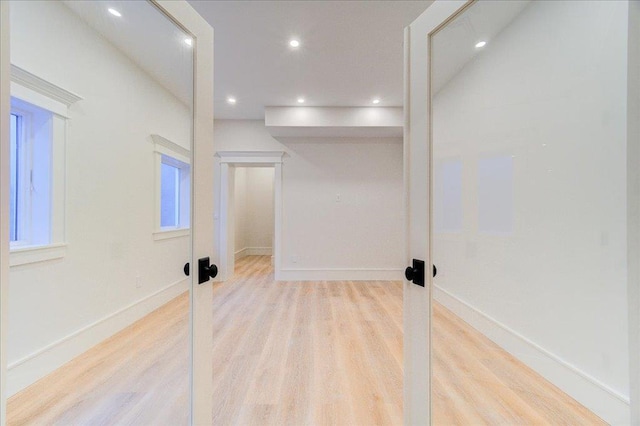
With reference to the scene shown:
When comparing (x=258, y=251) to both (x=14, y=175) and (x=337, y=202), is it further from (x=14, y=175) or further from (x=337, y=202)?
(x=14, y=175)

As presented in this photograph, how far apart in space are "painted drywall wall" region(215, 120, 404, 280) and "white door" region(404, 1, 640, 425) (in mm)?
2381

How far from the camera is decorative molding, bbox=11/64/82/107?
1477mm

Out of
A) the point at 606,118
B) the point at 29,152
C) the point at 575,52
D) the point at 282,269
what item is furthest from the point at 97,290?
the point at 575,52

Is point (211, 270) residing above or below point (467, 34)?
below

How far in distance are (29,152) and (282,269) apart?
326 centimetres

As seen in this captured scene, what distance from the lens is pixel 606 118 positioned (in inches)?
51.6

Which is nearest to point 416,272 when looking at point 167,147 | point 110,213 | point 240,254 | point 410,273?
point 410,273

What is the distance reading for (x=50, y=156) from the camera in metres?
1.69

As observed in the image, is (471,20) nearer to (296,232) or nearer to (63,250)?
(63,250)

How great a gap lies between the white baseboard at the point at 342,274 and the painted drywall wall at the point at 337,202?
16 mm

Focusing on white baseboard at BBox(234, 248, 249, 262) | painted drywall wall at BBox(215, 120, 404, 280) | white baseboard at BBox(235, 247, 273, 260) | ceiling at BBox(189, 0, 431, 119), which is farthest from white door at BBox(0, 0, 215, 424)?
white baseboard at BBox(235, 247, 273, 260)

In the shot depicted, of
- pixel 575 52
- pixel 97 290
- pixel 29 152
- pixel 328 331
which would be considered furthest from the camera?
pixel 328 331

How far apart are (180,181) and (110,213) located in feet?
4.02

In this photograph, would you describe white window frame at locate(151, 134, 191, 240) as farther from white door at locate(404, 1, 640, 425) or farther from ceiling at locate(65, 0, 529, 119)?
white door at locate(404, 1, 640, 425)
